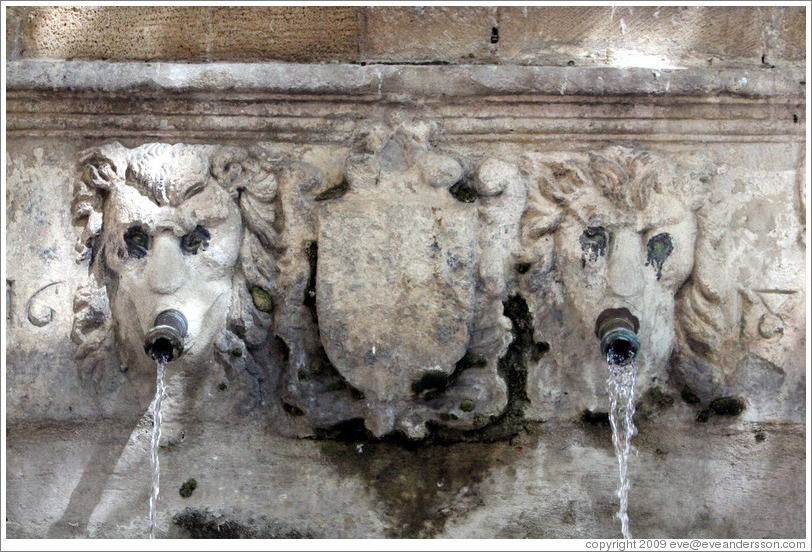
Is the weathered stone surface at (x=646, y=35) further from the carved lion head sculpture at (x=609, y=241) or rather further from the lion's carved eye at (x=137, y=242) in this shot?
the lion's carved eye at (x=137, y=242)

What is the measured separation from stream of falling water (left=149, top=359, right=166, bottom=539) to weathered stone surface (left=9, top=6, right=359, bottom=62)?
943 millimetres

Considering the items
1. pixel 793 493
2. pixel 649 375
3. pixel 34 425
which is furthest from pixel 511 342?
pixel 34 425

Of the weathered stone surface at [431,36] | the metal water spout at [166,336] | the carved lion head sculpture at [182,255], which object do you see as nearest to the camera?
the metal water spout at [166,336]

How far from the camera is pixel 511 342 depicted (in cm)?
308

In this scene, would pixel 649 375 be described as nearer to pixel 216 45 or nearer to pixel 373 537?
pixel 373 537

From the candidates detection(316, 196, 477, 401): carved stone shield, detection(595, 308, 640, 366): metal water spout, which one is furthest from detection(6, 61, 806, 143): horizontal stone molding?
detection(595, 308, 640, 366): metal water spout

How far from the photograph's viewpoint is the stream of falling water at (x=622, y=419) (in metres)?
3.08

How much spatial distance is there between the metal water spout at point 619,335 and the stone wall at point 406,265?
1.8 inches

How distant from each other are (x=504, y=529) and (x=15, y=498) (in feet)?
4.81

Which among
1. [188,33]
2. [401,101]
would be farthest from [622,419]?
[188,33]

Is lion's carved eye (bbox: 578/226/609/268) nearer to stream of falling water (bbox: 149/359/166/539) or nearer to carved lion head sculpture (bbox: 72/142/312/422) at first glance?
carved lion head sculpture (bbox: 72/142/312/422)

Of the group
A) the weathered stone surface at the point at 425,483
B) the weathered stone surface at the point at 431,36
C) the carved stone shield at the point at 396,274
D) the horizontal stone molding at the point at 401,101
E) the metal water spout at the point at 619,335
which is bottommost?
the weathered stone surface at the point at 425,483

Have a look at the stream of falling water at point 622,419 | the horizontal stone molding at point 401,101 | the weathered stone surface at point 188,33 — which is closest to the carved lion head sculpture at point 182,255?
the horizontal stone molding at point 401,101

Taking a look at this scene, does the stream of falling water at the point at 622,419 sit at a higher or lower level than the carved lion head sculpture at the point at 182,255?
lower
